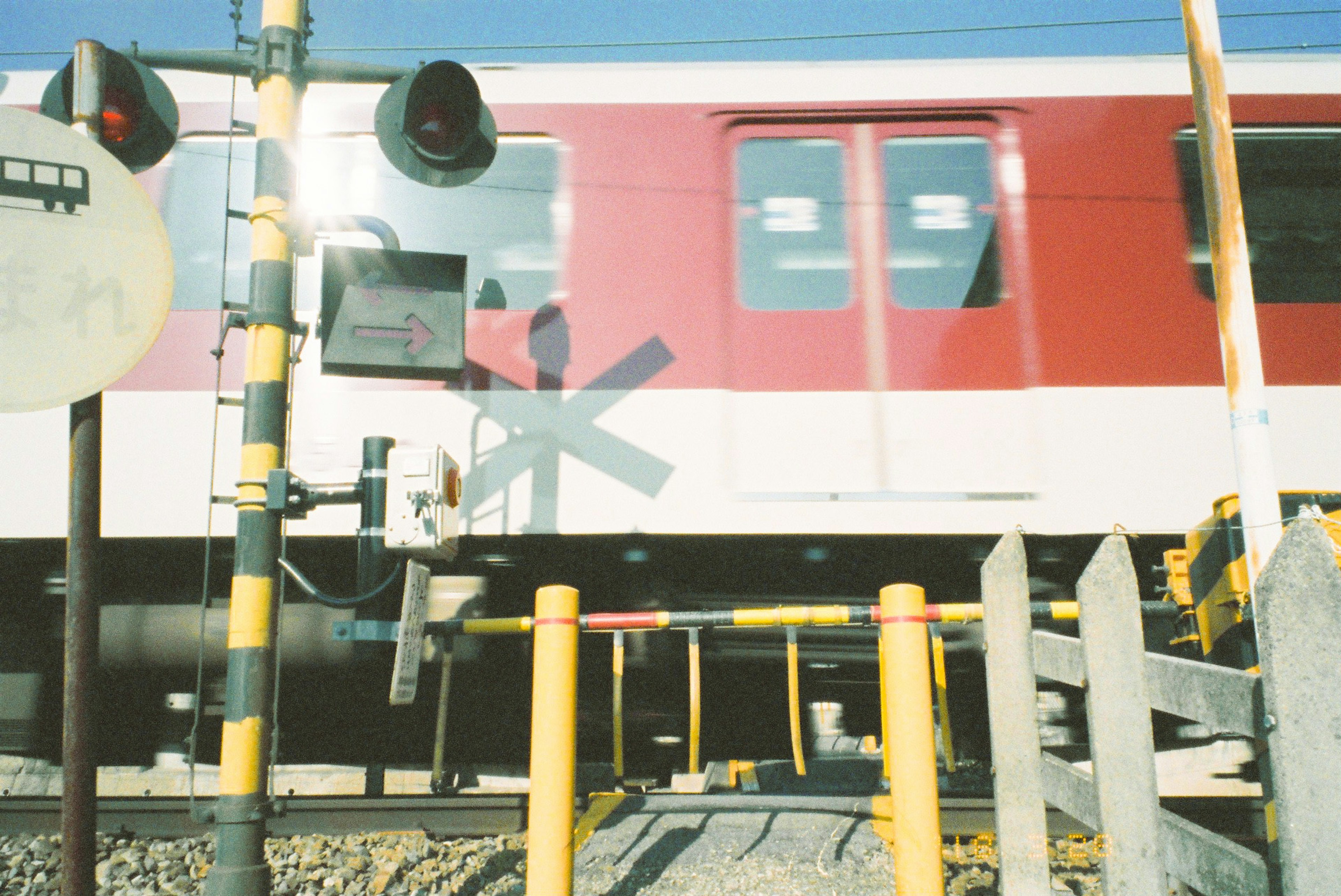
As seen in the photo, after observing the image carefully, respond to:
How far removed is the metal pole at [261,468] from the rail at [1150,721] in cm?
225

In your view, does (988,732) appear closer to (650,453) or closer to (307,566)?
(650,453)

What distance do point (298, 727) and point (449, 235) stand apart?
110 inches

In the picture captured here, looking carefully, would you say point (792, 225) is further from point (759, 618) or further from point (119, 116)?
point (119, 116)

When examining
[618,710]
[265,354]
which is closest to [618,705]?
[618,710]

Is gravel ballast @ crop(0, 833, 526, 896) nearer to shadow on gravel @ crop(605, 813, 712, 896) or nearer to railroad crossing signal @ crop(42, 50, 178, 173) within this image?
shadow on gravel @ crop(605, 813, 712, 896)

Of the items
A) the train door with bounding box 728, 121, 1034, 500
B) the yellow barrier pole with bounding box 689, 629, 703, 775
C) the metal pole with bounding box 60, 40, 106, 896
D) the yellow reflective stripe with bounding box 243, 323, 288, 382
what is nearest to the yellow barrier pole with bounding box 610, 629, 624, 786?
the yellow barrier pole with bounding box 689, 629, 703, 775

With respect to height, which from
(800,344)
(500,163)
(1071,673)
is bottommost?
(1071,673)

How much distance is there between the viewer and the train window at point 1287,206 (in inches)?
175

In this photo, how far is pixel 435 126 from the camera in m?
3.15

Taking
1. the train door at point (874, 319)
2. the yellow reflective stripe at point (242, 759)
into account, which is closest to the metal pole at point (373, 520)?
the yellow reflective stripe at point (242, 759)

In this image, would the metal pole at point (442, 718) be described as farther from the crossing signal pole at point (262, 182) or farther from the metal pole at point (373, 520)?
the crossing signal pole at point (262, 182)

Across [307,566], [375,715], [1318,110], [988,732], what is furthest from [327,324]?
[1318,110]

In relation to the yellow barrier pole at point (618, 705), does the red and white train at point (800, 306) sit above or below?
above

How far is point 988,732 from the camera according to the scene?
16.5 feet
